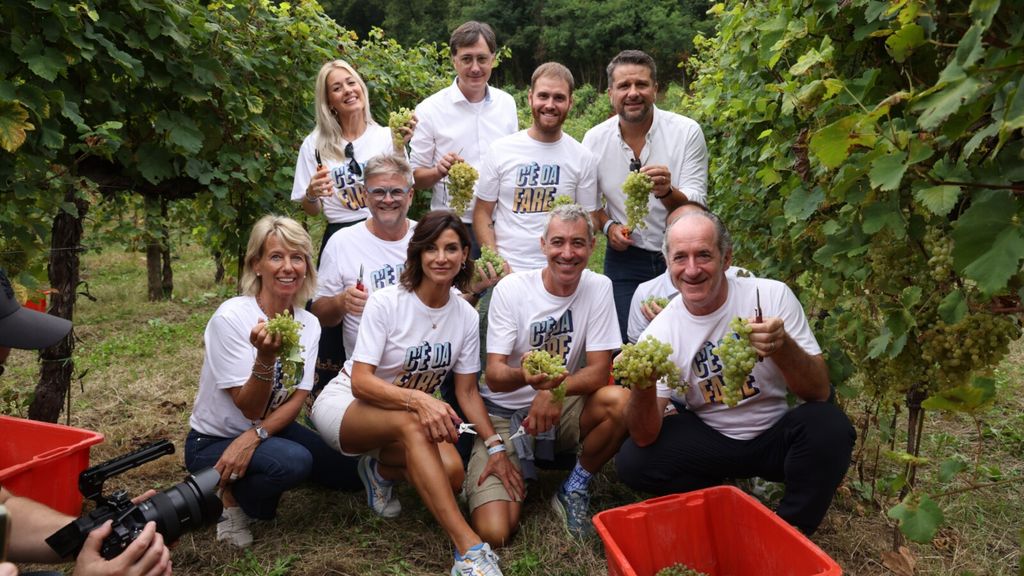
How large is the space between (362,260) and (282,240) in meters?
0.57

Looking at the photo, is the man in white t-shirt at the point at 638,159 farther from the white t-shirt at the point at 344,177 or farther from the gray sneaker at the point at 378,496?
the gray sneaker at the point at 378,496

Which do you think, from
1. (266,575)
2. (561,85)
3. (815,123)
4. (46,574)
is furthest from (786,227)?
(46,574)

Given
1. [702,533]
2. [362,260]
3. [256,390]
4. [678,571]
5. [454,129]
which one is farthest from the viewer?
[454,129]

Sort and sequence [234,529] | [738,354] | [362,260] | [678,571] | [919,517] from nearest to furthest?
[919,517]
[738,354]
[678,571]
[234,529]
[362,260]

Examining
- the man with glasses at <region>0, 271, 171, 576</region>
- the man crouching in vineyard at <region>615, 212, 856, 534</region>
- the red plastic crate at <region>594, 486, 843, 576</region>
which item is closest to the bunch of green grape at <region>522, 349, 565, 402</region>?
the man crouching in vineyard at <region>615, 212, 856, 534</region>

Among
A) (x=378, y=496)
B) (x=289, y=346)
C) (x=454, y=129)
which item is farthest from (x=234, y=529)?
(x=454, y=129)

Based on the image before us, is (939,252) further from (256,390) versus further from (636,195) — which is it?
(256,390)

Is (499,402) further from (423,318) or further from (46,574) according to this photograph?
(46,574)

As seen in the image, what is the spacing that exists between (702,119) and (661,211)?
2.35 m

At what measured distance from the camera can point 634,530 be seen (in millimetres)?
3156

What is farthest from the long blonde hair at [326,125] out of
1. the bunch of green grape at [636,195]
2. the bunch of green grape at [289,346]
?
the bunch of green grape at [636,195]

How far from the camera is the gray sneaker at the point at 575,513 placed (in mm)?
3719

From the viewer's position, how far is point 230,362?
12.0 feet

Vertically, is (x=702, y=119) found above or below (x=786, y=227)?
above
